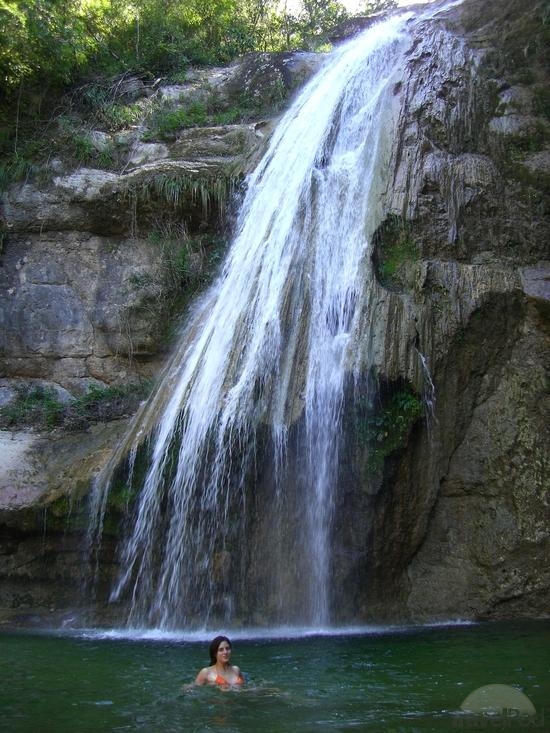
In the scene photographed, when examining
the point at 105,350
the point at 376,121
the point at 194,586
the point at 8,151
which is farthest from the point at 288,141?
the point at 194,586

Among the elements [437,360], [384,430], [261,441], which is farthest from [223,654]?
[437,360]

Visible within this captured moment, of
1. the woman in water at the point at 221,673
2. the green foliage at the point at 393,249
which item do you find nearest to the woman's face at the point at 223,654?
the woman in water at the point at 221,673

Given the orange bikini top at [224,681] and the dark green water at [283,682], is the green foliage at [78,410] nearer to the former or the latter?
the dark green water at [283,682]

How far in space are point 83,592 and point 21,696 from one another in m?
4.46

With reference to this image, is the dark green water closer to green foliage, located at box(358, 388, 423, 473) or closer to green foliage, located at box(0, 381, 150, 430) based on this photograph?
green foliage, located at box(358, 388, 423, 473)

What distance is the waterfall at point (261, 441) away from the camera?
345 inches

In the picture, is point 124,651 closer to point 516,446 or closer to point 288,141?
point 516,446

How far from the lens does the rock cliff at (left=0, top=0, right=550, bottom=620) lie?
351 inches

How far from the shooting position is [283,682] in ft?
18.5

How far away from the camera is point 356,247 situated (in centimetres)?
1002

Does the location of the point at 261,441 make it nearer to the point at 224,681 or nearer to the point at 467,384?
the point at 467,384


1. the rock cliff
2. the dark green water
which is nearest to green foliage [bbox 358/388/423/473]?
the rock cliff

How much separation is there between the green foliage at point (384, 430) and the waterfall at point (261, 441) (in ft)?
1.18

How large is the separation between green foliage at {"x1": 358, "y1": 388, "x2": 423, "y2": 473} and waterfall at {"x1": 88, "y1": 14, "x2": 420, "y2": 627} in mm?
360
